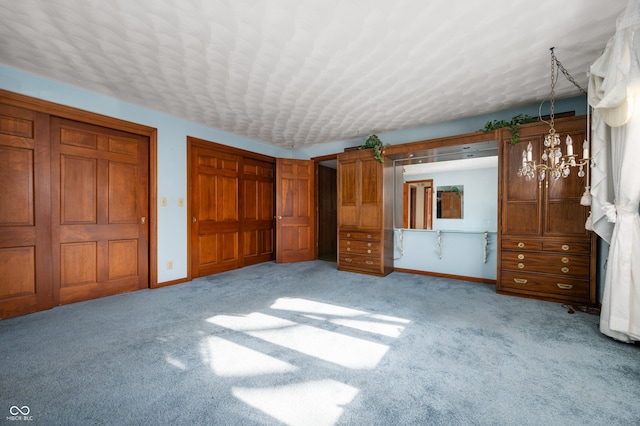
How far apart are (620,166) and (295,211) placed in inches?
180

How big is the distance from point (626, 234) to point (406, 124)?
9.84 ft

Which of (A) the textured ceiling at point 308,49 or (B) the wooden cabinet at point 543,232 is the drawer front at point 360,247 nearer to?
(B) the wooden cabinet at point 543,232

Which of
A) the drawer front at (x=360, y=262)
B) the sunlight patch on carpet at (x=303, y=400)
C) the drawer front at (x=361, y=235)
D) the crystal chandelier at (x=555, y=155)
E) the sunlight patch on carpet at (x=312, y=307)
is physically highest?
the crystal chandelier at (x=555, y=155)

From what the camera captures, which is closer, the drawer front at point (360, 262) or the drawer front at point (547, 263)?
the drawer front at point (547, 263)

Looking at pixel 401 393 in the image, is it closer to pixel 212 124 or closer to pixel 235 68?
pixel 235 68

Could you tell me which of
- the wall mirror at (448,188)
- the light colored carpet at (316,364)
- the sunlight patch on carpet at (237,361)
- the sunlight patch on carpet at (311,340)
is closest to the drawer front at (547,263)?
the light colored carpet at (316,364)

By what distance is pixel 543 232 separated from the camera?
3.11 meters

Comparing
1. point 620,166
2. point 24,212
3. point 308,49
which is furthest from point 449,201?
point 24,212

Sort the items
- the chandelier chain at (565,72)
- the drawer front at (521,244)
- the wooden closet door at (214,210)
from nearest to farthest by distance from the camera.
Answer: the chandelier chain at (565,72), the drawer front at (521,244), the wooden closet door at (214,210)

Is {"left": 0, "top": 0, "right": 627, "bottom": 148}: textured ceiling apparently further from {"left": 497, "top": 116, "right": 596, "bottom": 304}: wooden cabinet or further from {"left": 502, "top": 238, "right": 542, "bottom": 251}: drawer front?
{"left": 502, "top": 238, "right": 542, "bottom": 251}: drawer front

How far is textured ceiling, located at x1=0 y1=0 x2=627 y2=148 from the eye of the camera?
1.84m

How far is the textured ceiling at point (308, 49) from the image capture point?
1844mm

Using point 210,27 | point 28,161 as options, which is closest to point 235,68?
point 210,27

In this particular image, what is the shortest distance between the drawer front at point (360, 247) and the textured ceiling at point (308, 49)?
220cm
